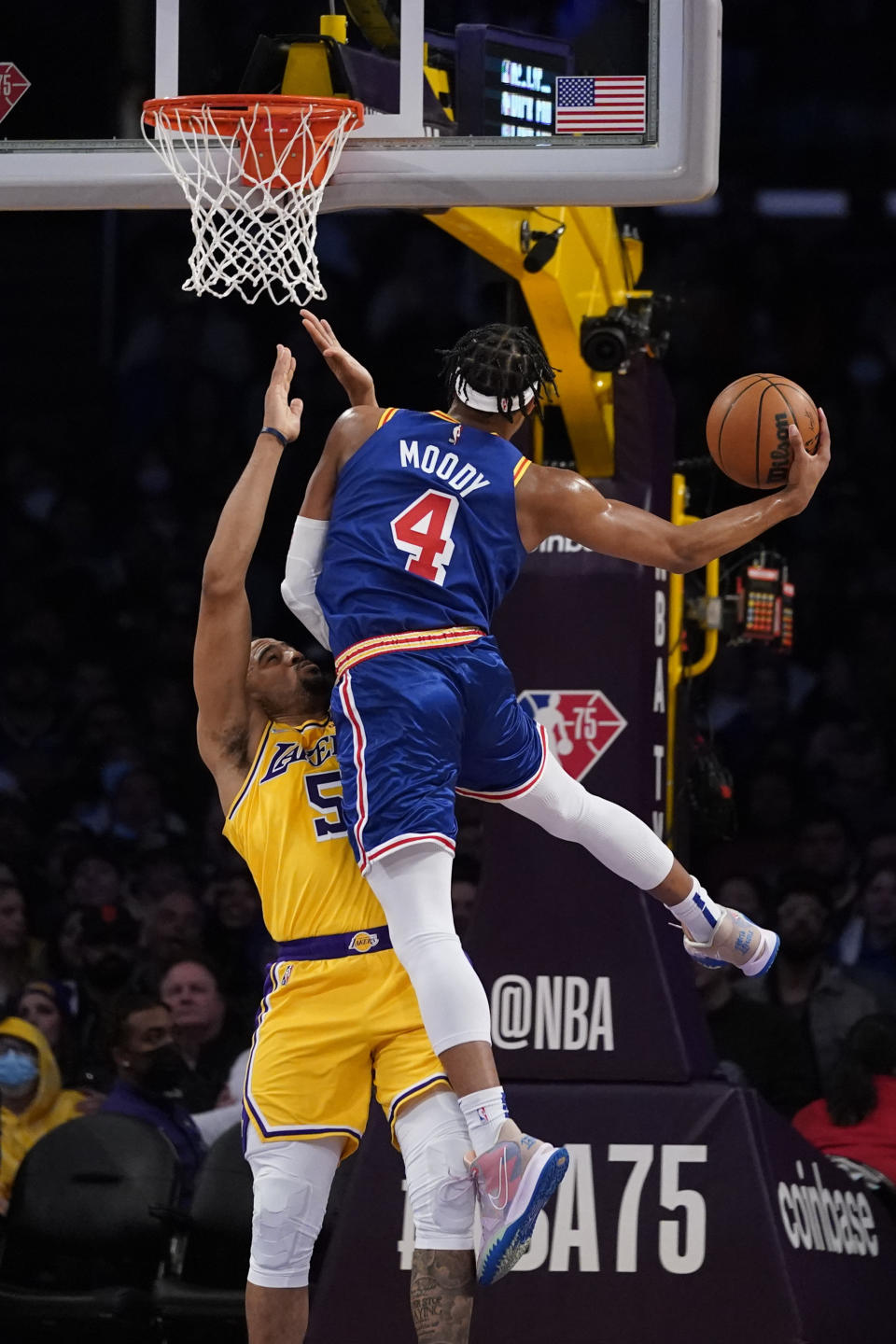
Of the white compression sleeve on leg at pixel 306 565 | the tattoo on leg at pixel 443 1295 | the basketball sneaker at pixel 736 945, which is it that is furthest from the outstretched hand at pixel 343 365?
the tattoo on leg at pixel 443 1295

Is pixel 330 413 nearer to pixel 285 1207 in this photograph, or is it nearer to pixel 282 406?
pixel 282 406

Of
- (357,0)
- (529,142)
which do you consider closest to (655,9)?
(529,142)

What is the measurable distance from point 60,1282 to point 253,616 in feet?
17.7

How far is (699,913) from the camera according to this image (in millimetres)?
5562

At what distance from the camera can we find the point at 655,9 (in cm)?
569

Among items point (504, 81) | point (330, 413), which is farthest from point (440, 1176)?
Answer: point (330, 413)

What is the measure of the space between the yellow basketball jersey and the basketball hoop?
4.75 feet

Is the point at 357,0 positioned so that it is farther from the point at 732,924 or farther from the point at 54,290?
the point at 54,290

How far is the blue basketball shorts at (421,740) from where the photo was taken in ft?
16.4

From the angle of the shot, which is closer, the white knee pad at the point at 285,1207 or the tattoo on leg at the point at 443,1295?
the tattoo on leg at the point at 443,1295

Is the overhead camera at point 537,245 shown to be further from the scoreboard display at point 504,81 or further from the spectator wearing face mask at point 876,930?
the spectator wearing face mask at point 876,930

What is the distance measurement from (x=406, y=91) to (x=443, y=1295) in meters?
3.58

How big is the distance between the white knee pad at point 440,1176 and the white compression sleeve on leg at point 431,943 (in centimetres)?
22

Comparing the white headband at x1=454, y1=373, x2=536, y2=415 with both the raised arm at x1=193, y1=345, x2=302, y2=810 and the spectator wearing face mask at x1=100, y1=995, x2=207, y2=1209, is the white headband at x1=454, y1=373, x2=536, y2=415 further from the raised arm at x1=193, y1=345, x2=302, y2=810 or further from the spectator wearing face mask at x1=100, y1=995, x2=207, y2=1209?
the spectator wearing face mask at x1=100, y1=995, x2=207, y2=1209
